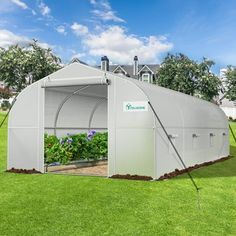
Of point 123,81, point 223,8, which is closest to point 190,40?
point 223,8

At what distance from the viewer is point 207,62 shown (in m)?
47.2

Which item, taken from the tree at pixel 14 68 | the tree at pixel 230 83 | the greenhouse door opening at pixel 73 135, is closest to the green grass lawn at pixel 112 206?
the greenhouse door opening at pixel 73 135

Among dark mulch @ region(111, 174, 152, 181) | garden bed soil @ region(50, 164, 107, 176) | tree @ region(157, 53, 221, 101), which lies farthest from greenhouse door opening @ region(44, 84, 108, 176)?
tree @ region(157, 53, 221, 101)

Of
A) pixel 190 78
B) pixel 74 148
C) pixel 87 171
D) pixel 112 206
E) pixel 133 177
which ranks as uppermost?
pixel 190 78

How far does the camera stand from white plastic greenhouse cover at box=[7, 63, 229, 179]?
11.7 m

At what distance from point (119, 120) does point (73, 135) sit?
4.18 metres

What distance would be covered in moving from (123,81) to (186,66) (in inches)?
1377

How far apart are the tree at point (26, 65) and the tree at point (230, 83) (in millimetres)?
25632

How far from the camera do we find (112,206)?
28.1 feet

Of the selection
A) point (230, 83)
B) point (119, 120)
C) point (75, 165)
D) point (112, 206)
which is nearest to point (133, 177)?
point (119, 120)

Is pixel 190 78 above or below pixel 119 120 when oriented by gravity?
above

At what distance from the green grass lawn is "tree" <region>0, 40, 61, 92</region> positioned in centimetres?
3521

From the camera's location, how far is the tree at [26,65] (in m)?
46.0

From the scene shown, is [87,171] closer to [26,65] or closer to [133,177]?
[133,177]
